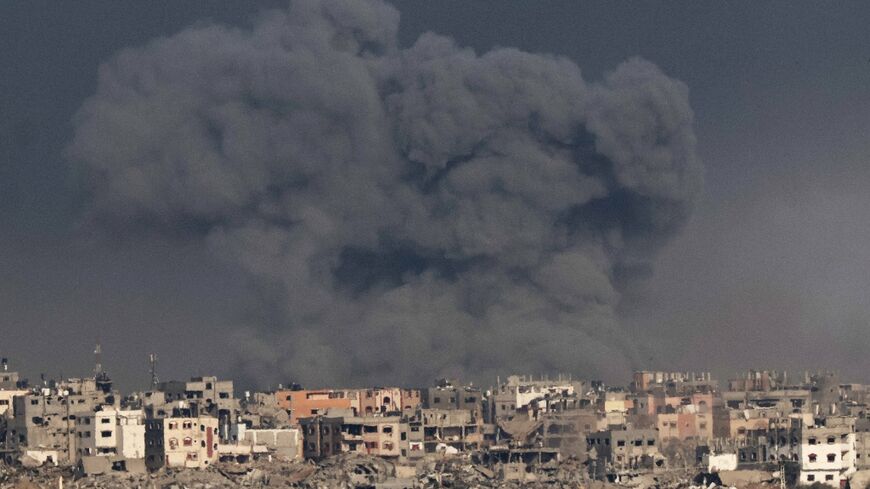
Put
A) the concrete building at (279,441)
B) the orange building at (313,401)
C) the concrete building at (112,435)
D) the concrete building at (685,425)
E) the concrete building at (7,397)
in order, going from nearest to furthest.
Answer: the concrete building at (112,435)
the concrete building at (279,441)
the concrete building at (685,425)
the concrete building at (7,397)
the orange building at (313,401)

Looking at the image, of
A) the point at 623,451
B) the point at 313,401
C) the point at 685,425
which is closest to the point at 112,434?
the point at 623,451

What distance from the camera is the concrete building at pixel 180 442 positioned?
46469 millimetres

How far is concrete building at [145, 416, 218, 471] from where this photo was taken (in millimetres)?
46469

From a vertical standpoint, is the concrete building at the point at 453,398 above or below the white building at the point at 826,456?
above

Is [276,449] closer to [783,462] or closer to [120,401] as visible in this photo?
[120,401]

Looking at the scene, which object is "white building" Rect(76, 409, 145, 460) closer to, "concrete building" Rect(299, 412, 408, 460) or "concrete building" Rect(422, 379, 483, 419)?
"concrete building" Rect(299, 412, 408, 460)

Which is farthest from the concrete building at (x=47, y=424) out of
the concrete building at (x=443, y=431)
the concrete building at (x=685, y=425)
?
the concrete building at (x=685, y=425)

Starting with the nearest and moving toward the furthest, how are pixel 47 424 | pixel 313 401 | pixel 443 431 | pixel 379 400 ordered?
pixel 47 424, pixel 443 431, pixel 313 401, pixel 379 400

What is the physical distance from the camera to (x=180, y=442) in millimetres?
46656

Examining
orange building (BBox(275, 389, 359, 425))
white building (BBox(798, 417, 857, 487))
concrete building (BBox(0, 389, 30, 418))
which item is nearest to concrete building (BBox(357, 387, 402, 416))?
orange building (BBox(275, 389, 359, 425))

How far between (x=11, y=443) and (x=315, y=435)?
5.99 m

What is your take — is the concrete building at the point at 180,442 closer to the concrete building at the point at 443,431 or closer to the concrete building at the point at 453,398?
the concrete building at the point at 443,431

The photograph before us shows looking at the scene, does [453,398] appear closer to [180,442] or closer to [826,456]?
[180,442]

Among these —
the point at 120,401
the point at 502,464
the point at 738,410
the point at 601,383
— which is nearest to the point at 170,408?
the point at 120,401
